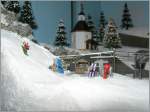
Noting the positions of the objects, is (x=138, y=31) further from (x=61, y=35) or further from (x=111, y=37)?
(x=61, y=35)

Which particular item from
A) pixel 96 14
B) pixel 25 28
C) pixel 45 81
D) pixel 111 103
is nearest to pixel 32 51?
pixel 25 28

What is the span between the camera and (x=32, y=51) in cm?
175

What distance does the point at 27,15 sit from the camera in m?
1.78

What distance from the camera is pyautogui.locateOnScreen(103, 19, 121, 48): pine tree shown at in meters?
1.75

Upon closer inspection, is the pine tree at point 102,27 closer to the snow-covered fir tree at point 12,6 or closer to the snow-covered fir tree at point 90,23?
the snow-covered fir tree at point 90,23

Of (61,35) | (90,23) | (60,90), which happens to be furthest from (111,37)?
(60,90)

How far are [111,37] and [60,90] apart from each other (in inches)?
19.8

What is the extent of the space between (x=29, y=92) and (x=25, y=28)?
0.44 metres

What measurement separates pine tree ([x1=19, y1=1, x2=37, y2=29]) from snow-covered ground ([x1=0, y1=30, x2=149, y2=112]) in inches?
7.9

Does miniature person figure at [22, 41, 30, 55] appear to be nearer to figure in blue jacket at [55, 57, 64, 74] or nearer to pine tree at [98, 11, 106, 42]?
figure in blue jacket at [55, 57, 64, 74]

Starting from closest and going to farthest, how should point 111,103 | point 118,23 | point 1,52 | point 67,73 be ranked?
point 111,103, point 1,52, point 67,73, point 118,23

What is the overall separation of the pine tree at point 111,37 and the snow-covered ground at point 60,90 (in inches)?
8.0

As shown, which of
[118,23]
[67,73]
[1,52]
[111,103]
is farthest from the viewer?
[118,23]

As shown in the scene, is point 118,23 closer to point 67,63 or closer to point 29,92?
point 67,63
